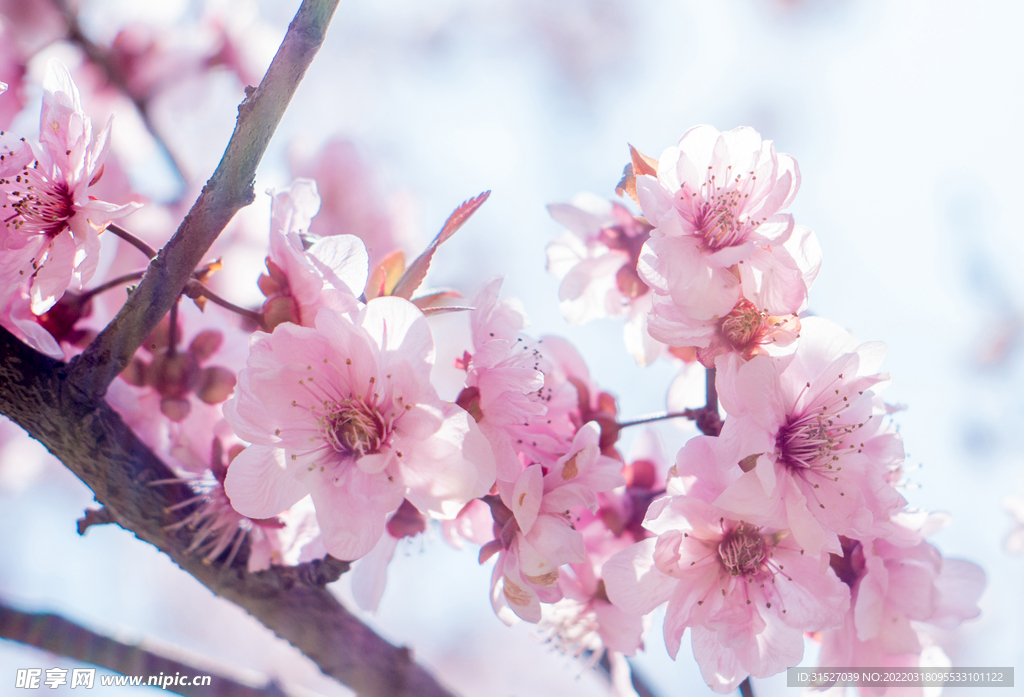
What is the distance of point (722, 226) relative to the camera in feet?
2.66

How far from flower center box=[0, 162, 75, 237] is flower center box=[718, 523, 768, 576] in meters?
0.96

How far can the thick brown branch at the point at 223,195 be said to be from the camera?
660 mm

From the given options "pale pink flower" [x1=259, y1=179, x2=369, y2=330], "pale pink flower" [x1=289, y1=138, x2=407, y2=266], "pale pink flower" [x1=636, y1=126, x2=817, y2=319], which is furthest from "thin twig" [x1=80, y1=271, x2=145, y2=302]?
"pale pink flower" [x1=289, y1=138, x2=407, y2=266]

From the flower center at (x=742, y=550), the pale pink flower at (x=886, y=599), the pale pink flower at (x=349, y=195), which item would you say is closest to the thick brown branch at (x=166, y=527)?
the flower center at (x=742, y=550)

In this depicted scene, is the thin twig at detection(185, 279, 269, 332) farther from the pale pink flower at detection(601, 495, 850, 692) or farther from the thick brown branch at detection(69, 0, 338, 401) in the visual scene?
the pale pink flower at detection(601, 495, 850, 692)

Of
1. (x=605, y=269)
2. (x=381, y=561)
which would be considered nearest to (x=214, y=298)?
(x=381, y=561)

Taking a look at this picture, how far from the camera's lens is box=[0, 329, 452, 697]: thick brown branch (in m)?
0.81

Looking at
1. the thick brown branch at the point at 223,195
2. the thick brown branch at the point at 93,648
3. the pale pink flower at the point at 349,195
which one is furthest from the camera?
the pale pink flower at the point at 349,195

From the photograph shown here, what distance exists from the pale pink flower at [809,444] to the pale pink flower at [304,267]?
452 mm

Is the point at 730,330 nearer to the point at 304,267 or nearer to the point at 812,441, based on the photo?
the point at 812,441

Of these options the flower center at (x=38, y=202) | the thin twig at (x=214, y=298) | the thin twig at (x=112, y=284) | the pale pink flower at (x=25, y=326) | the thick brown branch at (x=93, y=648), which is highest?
the flower center at (x=38, y=202)

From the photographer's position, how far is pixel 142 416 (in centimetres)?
104

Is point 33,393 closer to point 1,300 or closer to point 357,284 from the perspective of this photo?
point 1,300

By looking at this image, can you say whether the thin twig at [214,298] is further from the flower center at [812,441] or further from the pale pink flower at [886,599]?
the pale pink flower at [886,599]
